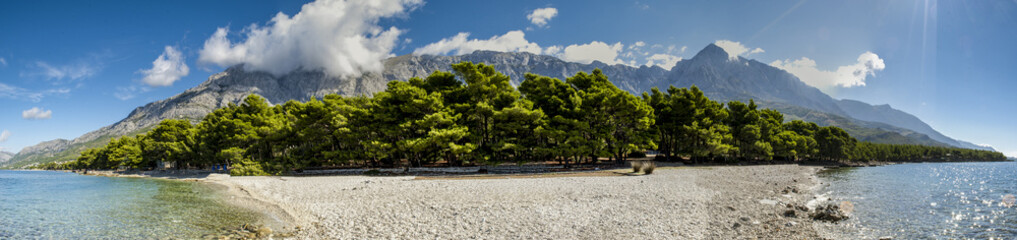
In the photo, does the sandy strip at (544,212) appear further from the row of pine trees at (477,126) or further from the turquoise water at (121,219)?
the row of pine trees at (477,126)

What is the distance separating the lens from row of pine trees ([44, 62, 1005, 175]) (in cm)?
2898

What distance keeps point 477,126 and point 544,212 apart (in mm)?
21468

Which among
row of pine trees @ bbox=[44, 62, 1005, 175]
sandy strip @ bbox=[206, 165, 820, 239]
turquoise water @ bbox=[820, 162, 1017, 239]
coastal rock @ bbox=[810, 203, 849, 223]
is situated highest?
row of pine trees @ bbox=[44, 62, 1005, 175]

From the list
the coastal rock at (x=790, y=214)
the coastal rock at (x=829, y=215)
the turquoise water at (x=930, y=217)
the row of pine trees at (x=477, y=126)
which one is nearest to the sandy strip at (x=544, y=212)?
the coastal rock at (x=790, y=214)

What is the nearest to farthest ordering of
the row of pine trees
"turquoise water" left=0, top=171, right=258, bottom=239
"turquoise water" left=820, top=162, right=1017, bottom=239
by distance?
"turquoise water" left=820, top=162, right=1017, bottom=239, "turquoise water" left=0, top=171, right=258, bottom=239, the row of pine trees

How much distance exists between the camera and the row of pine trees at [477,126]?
1141 inches

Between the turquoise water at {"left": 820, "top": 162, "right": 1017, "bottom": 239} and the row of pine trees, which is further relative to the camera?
the row of pine trees

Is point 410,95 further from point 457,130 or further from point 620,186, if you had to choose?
point 620,186

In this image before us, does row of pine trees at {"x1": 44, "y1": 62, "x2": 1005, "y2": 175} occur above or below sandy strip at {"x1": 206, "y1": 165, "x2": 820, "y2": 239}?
above

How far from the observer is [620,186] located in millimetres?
16953

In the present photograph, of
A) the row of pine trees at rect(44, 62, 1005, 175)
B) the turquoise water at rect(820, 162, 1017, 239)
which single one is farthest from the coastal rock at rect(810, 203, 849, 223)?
the row of pine trees at rect(44, 62, 1005, 175)

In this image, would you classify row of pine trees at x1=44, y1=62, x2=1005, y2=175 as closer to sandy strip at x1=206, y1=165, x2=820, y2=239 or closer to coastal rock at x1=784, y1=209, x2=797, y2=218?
sandy strip at x1=206, y1=165, x2=820, y2=239

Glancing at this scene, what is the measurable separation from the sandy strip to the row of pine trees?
1148 cm

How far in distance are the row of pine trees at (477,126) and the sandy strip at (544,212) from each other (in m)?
11.5
